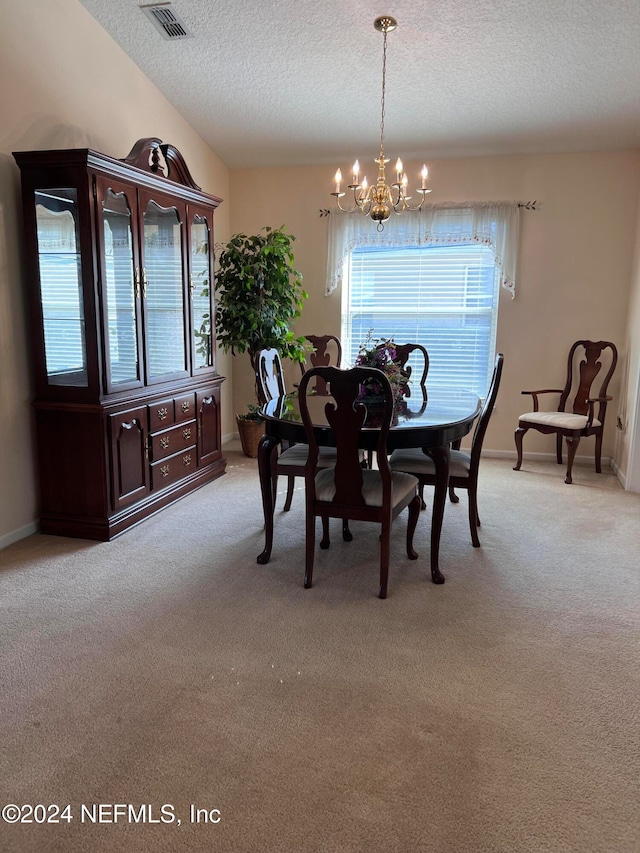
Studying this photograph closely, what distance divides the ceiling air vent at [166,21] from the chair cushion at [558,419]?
3.52 metres

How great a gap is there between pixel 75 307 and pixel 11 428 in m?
0.73

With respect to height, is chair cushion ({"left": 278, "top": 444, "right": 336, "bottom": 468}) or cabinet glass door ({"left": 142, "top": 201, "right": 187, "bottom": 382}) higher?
cabinet glass door ({"left": 142, "top": 201, "right": 187, "bottom": 382})

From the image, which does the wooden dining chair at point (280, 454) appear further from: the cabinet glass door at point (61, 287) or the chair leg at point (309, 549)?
the cabinet glass door at point (61, 287)

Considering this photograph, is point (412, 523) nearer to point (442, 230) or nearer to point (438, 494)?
point (438, 494)

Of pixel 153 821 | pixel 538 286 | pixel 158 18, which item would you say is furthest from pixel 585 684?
pixel 158 18

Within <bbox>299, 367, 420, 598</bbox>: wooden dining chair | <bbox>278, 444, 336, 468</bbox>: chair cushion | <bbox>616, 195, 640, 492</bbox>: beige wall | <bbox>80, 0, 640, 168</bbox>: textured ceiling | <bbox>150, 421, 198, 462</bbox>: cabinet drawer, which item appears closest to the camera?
<bbox>299, 367, 420, 598</bbox>: wooden dining chair

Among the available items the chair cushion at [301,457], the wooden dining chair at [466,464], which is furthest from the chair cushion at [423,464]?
the chair cushion at [301,457]

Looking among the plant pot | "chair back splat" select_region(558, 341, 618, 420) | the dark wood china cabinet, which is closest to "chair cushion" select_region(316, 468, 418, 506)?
the dark wood china cabinet

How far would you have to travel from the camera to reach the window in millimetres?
5066

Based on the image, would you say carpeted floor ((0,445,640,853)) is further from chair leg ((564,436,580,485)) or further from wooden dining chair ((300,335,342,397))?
wooden dining chair ((300,335,342,397))

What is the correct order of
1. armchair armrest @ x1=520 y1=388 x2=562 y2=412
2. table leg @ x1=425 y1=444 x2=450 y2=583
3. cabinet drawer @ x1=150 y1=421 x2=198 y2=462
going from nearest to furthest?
table leg @ x1=425 y1=444 x2=450 y2=583 < cabinet drawer @ x1=150 y1=421 x2=198 y2=462 < armchair armrest @ x1=520 y1=388 x2=562 y2=412

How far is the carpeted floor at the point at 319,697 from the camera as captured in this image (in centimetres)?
147

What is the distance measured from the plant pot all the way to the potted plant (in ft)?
0.72

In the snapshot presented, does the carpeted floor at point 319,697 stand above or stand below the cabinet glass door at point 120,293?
below
